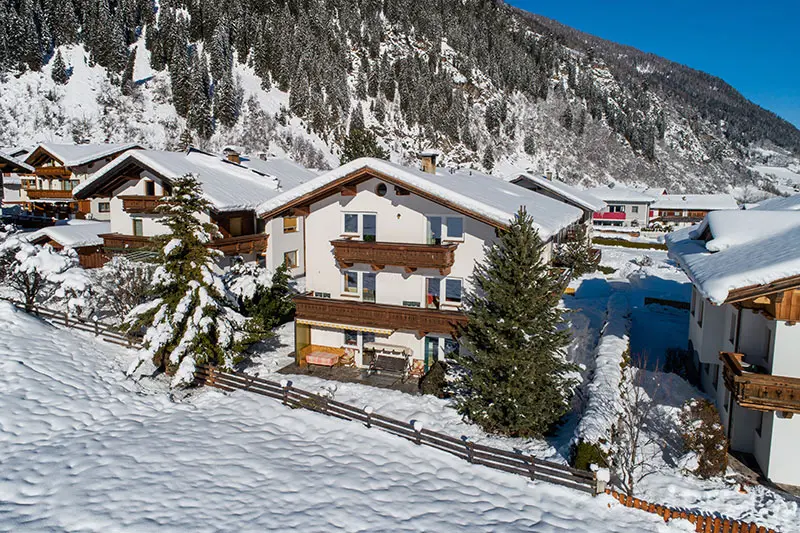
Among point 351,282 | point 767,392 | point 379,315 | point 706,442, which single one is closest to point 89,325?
point 351,282

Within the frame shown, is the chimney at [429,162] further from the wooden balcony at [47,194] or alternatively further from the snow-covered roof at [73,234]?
the wooden balcony at [47,194]

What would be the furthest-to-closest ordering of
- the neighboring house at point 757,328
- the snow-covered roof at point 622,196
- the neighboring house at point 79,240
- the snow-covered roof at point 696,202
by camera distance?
the snow-covered roof at point 696,202 < the snow-covered roof at point 622,196 < the neighboring house at point 79,240 < the neighboring house at point 757,328

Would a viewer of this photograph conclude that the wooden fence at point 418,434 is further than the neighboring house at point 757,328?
Yes

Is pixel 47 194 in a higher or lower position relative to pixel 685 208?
lower

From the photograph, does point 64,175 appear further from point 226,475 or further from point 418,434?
point 418,434

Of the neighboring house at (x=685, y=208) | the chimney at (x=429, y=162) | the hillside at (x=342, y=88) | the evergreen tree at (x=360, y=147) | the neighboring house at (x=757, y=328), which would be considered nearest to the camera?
the neighboring house at (x=757, y=328)

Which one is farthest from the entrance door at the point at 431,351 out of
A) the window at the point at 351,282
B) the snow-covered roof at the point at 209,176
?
the snow-covered roof at the point at 209,176

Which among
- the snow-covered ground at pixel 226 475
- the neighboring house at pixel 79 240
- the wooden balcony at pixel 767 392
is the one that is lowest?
the snow-covered ground at pixel 226 475
